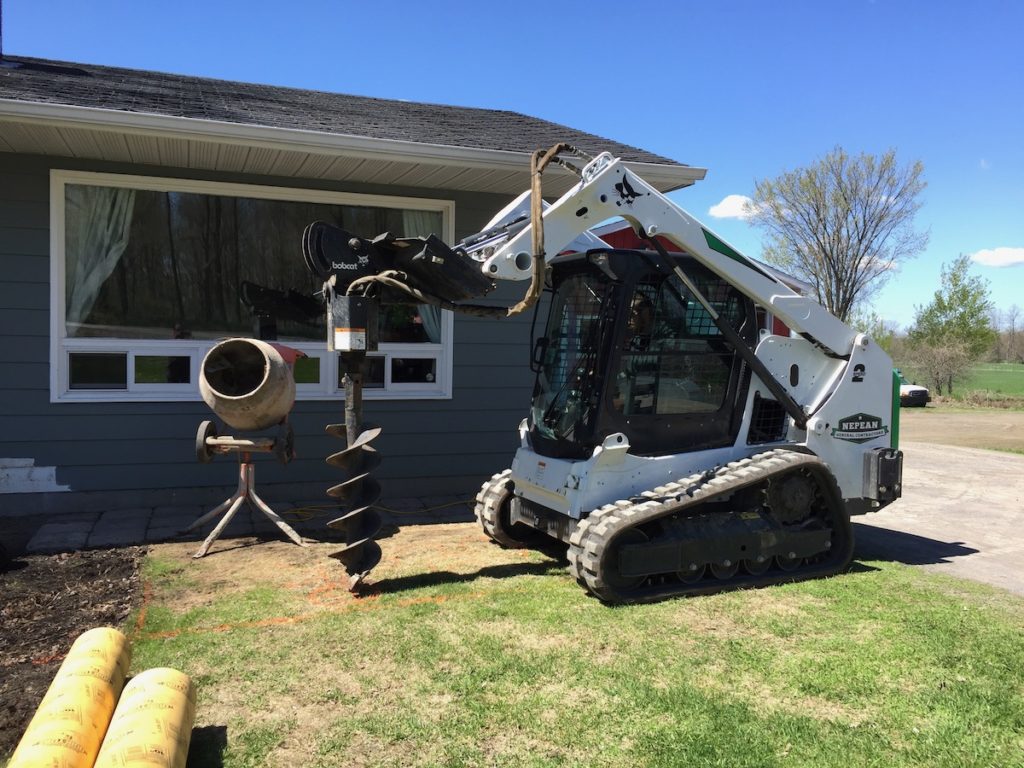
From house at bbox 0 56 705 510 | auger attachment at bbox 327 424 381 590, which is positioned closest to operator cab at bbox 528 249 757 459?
auger attachment at bbox 327 424 381 590

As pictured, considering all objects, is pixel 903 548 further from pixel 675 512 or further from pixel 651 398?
pixel 651 398

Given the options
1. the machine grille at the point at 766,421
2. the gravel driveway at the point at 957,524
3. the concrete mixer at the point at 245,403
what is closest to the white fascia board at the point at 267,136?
the concrete mixer at the point at 245,403

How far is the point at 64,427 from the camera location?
6758mm

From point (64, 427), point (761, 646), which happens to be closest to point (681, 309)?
point (761, 646)

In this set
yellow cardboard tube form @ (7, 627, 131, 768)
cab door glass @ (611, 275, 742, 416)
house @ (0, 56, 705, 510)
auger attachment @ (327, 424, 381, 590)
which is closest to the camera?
yellow cardboard tube form @ (7, 627, 131, 768)

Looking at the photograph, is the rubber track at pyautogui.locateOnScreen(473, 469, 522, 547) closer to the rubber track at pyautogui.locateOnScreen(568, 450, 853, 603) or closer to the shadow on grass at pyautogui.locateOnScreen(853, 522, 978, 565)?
the rubber track at pyautogui.locateOnScreen(568, 450, 853, 603)

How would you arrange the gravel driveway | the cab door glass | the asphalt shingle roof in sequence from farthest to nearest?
1. the asphalt shingle roof
2. the gravel driveway
3. the cab door glass

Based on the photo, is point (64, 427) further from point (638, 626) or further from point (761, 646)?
point (761, 646)

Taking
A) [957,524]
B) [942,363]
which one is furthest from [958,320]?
[957,524]

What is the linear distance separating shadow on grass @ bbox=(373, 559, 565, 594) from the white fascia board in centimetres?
363

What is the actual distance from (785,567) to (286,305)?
4.17 metres

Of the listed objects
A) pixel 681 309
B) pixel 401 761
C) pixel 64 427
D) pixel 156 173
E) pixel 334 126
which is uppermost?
pixel 334 126

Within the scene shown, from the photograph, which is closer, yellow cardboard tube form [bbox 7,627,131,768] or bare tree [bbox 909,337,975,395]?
yellow cardboard tube form [bbox 7,627,131,768]

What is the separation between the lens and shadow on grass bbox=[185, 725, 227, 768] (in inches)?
115
